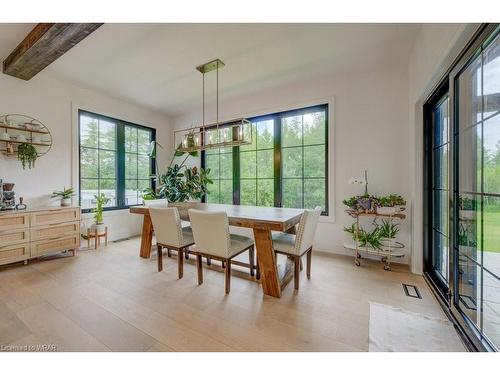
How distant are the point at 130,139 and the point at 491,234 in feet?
17.1

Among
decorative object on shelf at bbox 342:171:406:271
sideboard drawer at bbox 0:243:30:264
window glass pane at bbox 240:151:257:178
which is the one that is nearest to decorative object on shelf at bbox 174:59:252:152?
window glass pane at bbox 240:151:257:178

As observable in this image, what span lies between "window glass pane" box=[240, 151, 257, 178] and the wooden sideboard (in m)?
2.77

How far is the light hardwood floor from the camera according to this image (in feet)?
4.83

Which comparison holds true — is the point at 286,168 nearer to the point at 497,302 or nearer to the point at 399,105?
the point at 399,105

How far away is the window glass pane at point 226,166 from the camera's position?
14.4 feet

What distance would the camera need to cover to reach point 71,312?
1797mm

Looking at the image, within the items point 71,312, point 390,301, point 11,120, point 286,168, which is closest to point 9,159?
point 11,120

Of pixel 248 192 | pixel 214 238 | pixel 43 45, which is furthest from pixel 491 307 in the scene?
pixel 43 45

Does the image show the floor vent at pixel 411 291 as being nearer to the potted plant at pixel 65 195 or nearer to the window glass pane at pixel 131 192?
the potted plant at pixel 65 195

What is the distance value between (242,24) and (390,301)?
3.04m

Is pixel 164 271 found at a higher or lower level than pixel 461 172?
lower

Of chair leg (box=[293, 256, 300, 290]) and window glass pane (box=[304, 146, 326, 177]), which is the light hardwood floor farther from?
window glass pane (box=[304, 146, 326, 177])

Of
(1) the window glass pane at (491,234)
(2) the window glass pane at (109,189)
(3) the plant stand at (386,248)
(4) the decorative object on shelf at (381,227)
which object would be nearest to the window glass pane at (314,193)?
(4) the decorative object on shelf at (381,227)

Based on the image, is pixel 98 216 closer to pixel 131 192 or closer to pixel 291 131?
pixel 131 192
